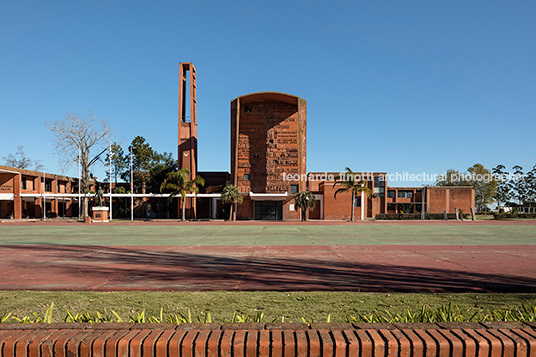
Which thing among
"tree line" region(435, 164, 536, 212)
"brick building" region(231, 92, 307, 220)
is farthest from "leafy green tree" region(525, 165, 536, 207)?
"brick building" region(231, 92, 307, 220)

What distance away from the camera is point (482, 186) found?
258 ft

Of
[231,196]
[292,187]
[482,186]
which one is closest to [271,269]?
[231,196]

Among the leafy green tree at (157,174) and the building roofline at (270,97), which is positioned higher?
the building roofline at (270,97)

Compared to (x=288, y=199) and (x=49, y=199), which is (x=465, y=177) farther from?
(x=49, y=199)

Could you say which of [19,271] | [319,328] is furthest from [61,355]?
[19,271]

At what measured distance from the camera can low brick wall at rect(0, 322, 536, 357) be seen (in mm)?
2217

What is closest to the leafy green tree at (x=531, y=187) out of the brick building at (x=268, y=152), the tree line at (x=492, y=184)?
the tree line at (x=492, y=184)

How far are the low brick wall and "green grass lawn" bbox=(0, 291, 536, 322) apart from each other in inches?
81.0

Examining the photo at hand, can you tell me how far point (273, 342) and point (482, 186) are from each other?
3506 inches

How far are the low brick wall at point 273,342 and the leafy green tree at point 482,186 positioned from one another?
8612 centimetres

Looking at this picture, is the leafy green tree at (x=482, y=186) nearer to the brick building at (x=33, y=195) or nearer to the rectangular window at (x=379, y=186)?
the rectangular window at (x=379, y=186)

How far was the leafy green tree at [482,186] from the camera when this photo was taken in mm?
78000

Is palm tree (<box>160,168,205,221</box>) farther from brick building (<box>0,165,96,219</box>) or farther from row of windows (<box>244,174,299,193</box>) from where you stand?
brick building (<box>0,165,96,219</box>)

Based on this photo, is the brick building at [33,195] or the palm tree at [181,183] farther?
the brick building at [33,195]
